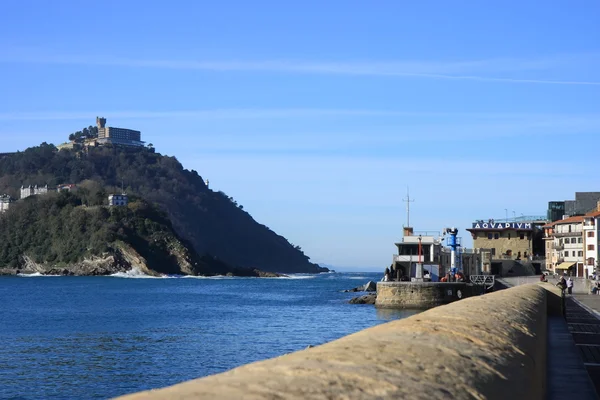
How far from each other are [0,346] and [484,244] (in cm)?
10096

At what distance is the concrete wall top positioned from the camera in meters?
3.34

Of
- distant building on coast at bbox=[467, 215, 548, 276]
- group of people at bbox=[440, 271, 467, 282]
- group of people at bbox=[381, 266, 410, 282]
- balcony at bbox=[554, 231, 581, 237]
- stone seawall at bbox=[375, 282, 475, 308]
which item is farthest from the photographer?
distant building on coast at bbox=[467, 215, 548, 276]

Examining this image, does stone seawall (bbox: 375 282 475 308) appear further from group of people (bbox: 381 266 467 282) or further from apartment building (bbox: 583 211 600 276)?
apartment building (bbox: 583 211 600 276)

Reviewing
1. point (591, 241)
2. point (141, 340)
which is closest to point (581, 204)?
point (591, 241)

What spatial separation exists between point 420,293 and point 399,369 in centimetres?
5953

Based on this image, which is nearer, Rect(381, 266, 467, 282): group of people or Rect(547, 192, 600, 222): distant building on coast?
Rect(381, 266, 467, 282): group of people

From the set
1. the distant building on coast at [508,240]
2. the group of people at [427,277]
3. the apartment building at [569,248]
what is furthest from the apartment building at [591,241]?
the group of people at [427,277]

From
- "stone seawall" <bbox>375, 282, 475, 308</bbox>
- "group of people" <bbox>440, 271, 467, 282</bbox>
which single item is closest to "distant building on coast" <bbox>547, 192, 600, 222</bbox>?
"group of people" <bbox>440, 271, 467, 282</bbox>

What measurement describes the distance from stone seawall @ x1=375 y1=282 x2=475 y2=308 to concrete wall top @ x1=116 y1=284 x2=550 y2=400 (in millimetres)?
57052

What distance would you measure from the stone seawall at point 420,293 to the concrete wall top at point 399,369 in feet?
187

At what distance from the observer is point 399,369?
4004 millimetres

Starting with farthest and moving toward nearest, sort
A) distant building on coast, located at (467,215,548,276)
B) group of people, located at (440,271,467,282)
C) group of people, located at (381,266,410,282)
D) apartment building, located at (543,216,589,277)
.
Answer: distant building on coast, located at (467,215,548,276)
apartment building, located at (543,216,589,277)
group of people, located at (381,266,410,282)
group of people, located at (440,271,467,282)

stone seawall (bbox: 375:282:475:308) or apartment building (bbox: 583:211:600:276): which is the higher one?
apartment building (bbox: 583:211:600:276)

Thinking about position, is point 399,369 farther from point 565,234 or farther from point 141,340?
point 565,234
